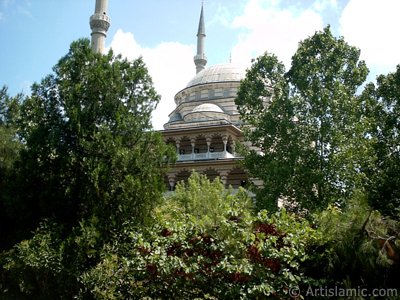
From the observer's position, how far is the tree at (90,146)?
35.7 ft

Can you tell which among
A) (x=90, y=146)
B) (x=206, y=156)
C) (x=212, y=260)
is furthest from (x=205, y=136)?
(x=212, y=260)

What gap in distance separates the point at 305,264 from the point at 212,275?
1670 millimetres

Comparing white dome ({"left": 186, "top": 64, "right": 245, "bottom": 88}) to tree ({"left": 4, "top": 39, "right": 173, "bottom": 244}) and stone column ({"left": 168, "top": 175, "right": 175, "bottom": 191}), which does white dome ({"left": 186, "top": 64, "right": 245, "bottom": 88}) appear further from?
tree ({"left": 4, "top": 39, "right": 173, "bottom": 244})

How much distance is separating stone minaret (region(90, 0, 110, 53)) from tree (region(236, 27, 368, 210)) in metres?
19.4

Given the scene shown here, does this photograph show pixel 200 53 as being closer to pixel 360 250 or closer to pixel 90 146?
pixel 90 146

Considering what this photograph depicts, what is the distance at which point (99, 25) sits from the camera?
35.1 meters

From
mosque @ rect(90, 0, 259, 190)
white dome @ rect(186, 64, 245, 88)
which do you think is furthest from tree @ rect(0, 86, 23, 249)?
white dome @ rect(186, 64, 245, 88)

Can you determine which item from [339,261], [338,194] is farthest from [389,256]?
[338,194]

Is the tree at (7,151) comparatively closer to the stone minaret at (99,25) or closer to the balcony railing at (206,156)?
the balcony railing at (206,156)

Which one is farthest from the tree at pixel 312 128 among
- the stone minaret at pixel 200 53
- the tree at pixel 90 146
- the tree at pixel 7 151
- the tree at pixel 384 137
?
the stone minaret at pixel 200 53

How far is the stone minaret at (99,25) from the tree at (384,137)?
73.8ft

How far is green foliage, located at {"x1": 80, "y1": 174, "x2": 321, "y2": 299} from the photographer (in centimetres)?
808

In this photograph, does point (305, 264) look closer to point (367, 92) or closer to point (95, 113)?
point (95, 113)

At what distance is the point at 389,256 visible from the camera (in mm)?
7266
